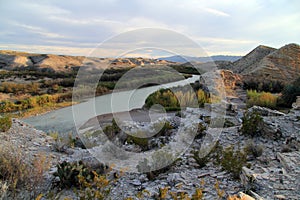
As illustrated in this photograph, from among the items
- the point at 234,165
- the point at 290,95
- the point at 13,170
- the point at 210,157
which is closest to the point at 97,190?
the point at 13,170

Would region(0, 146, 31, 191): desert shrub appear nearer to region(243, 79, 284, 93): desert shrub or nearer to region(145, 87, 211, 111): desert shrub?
region(145, 87, 211, 111): desert shrub

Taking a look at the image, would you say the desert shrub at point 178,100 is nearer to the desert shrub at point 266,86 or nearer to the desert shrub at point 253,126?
the desert shrub at point 253,126

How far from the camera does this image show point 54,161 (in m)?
4.71

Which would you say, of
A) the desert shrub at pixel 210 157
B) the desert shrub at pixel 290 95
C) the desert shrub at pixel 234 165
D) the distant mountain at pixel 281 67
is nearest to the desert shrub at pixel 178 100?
the desert shrub at pixel 290 95

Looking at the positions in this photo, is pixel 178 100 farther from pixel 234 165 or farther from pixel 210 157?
pixel 234 165

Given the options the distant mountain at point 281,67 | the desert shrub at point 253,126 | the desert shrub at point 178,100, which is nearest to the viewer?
the desert shrub at point 253,126

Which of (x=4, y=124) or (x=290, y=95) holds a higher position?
(x=290, y=95)

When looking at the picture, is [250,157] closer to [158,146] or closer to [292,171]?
[292,171]

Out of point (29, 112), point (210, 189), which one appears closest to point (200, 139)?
point (210, 189)

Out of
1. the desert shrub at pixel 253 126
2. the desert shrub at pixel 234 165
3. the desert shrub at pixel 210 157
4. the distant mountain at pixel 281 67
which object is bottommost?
the desert shrub at pixel 210 157

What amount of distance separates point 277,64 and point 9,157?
1681 cm

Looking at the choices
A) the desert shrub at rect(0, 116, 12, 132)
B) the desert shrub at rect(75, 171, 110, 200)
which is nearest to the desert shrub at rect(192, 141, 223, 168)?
the desert shrub at rect(75, 171, 110, 200)

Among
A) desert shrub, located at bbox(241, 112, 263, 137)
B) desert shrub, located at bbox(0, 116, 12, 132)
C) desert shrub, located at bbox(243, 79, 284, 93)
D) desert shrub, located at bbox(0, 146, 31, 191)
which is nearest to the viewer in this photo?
desert shrub, located at bbox(0, 146, 31, 191)

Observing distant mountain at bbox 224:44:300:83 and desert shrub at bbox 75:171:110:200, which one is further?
distant mountain at bbox 224:44:300:83
